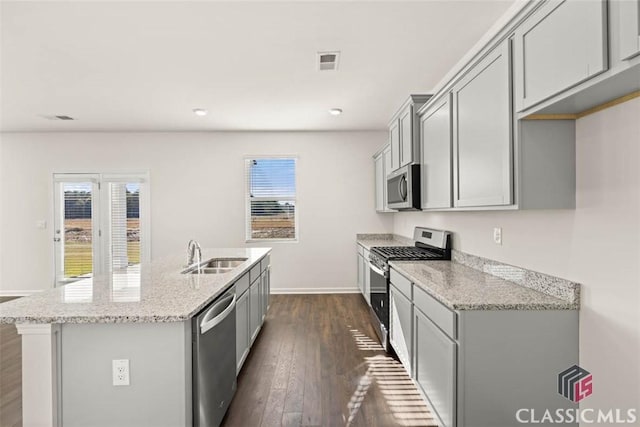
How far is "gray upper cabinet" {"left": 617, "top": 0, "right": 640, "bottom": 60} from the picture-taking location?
3.17 feet

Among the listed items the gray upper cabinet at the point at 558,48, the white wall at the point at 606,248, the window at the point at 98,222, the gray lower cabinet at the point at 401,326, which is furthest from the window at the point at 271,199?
the gray upper cabinet at the point at 558,48

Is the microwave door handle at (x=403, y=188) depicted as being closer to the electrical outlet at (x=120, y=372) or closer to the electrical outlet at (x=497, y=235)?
the electrical outlet at (x=497, y=235)

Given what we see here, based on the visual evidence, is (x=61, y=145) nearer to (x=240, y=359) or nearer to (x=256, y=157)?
(x=256, y=157)

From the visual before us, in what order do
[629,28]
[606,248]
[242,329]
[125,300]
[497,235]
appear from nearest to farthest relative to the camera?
1. [629,28]
2. [606,248]
3. [125,300]
4. [497,235]
5. [242,329]

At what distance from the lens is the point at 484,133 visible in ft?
6.10

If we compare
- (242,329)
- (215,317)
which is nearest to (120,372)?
(215,317)

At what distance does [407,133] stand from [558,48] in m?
1.89

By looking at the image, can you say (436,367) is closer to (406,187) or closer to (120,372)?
(120,372)

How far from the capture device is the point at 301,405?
230cm

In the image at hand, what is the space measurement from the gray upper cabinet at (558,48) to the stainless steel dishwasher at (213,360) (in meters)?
1.87

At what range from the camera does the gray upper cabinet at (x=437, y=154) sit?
236 centimetres

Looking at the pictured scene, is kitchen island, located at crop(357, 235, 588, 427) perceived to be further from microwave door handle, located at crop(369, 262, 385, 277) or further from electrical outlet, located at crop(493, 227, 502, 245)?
microwave door handle, located at crop(369, 262, 385, 277)

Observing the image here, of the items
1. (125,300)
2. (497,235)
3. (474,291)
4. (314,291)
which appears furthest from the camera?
(314,291)

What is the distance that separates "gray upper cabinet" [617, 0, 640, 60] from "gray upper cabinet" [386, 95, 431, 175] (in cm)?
199
